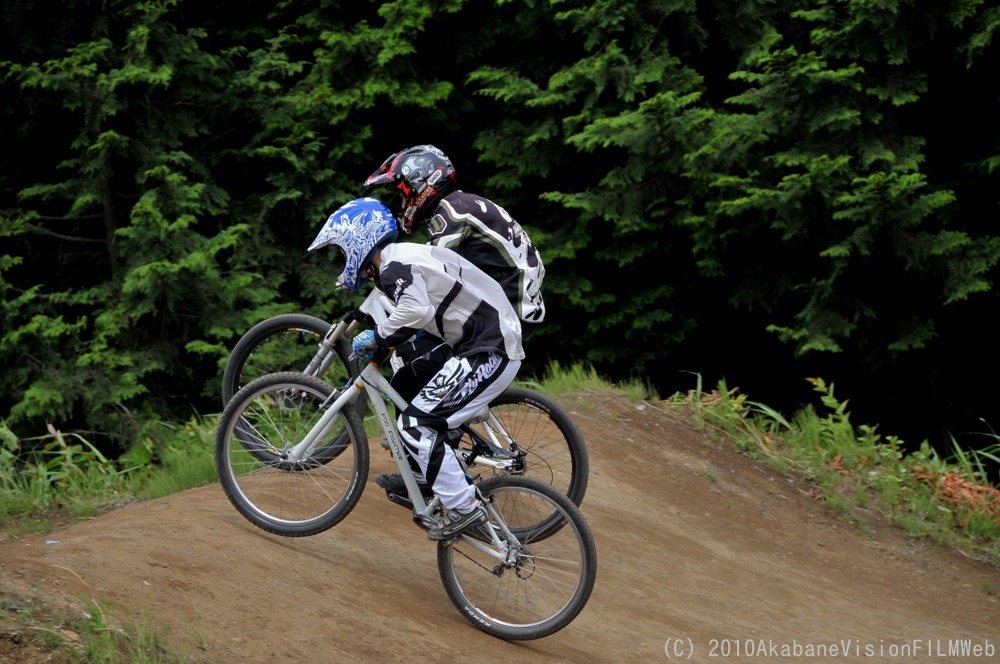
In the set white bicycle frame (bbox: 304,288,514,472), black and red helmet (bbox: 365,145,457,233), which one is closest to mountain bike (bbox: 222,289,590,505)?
white bicycle frame (bbox: 304,288,514,472)

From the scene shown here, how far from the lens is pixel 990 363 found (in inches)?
464

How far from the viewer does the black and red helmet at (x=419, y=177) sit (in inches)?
230

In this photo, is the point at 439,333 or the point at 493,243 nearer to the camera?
the point at 439,333

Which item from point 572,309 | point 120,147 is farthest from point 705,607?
point 120,147

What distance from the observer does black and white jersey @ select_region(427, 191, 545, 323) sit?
225 inches

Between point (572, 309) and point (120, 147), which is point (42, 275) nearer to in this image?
point (120, 147)

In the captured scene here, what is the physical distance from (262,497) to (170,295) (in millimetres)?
5990

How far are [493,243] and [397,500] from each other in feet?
5.26

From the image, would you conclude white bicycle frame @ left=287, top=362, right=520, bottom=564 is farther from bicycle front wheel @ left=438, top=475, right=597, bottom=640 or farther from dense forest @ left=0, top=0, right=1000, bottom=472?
Result: dense forest @ left=0, top=0, right=1000, bottom=472

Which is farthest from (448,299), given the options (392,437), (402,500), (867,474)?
(867,474)

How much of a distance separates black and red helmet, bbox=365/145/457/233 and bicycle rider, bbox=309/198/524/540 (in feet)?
1.87

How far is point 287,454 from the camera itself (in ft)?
17.9

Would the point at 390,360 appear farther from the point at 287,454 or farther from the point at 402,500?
the point at 402,500

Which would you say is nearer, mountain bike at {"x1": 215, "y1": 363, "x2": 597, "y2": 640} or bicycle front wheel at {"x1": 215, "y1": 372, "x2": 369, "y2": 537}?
mountain bike at {"x1": 215, "y1": 363, "x2": 597, "y2": 640}
